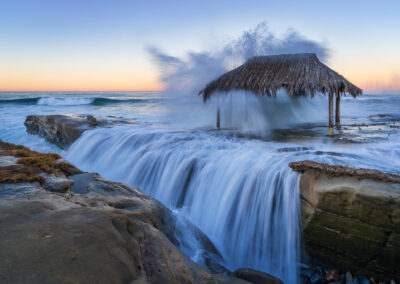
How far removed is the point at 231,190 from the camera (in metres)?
4.97

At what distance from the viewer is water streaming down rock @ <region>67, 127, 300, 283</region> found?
413 cm

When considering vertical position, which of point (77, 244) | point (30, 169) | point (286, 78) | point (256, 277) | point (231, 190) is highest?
point (286, 78)

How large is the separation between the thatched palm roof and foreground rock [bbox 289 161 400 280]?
501 centimetres

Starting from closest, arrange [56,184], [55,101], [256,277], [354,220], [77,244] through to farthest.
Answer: [77,244] → [256,277] → [56,184] → [354,220] → [55,101]

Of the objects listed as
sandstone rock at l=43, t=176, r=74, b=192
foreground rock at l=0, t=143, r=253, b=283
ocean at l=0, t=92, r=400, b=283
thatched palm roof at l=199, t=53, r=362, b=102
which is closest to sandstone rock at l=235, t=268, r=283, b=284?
foreground rock at l=0, t=143, r=253, b=283

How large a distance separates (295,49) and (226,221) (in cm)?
1089

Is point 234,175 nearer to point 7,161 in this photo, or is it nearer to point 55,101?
point 7,161

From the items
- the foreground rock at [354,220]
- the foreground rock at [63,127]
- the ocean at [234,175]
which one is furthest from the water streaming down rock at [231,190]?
the foreground rock at [63,127]

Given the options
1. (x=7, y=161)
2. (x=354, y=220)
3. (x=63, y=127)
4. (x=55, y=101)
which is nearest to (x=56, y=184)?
(x=7, y=161)

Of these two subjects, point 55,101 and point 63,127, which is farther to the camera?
point 55,101

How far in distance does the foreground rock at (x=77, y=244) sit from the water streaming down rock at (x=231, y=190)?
177cm

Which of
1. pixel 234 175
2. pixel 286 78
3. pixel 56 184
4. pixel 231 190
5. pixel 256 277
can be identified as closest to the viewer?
pixel 256 277

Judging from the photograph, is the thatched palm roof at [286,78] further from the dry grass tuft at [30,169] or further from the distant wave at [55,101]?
the distant wave at [55,101]

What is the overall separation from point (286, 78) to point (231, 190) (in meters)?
5.48
